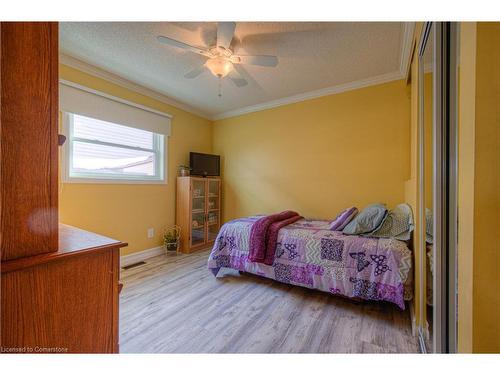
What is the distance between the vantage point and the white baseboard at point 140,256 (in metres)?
2.79

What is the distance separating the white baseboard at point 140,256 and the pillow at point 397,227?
115 inches

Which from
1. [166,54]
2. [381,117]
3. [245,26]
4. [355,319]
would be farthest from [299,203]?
[166,54]

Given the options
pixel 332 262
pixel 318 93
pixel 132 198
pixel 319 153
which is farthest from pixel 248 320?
pixel 318 93

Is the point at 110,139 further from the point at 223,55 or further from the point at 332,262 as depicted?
the point at 332,262

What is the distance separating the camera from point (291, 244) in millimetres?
2113

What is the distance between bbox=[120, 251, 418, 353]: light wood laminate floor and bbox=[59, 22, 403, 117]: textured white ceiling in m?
2.46

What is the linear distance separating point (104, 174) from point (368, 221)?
3.15m

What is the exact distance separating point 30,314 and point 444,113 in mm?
1749

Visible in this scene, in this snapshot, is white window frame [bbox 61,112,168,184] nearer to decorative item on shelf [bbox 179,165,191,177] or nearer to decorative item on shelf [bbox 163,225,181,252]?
decorative item on shelf [bbox 179,165,191,177]

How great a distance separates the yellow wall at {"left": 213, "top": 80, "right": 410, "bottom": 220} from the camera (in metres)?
2.66

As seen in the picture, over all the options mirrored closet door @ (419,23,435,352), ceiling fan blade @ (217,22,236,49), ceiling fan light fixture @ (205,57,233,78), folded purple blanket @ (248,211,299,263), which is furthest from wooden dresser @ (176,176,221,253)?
mirrored closet door @ (419,23,435,352)

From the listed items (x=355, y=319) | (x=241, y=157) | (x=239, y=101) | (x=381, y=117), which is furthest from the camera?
(x=241, y=157)

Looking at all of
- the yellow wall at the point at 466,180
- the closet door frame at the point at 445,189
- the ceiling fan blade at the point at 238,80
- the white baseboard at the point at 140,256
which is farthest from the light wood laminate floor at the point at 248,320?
the ceiling fan blade at the point at 238,80

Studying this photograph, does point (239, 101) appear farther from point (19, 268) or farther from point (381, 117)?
point (19, 268)
